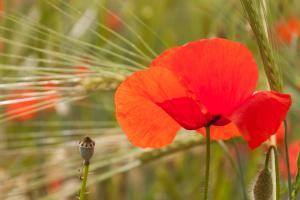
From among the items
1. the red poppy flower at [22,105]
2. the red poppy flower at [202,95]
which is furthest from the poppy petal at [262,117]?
the red poppy flower at [22,105]

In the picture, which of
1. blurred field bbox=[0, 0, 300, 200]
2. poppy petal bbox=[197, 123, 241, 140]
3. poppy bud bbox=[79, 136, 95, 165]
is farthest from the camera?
blurred field bbox=[0, 0, 300, 200]

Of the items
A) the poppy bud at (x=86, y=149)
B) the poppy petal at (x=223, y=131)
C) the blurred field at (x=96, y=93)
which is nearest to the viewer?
the poppy bud at (x=86, y=149)

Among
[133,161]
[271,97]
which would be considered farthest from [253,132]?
[133,161]

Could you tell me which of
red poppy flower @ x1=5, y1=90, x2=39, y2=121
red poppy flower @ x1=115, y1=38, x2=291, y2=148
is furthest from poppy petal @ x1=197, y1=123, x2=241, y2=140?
red poppy flower @ x1=5, y1=90, x2=39, y2=121

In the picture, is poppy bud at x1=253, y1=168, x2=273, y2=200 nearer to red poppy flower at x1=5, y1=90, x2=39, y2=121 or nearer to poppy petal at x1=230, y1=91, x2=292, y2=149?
poppy petal at x1=230, y1=91, x2=292, y2=149

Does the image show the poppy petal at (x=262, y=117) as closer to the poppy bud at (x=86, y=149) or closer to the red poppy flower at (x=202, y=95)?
the red poppy flower at (x=202, y=95)

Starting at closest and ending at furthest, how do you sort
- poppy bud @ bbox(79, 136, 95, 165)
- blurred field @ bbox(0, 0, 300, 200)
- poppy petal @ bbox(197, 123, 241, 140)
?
poppy bud @ bbox(79, 136, 95, 165)
poppy petal @ bbox(197, 123, 241, 140)
blurred field @ bbox(0, 0, 300, 200)

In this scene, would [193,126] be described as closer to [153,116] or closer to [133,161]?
[153,116]
